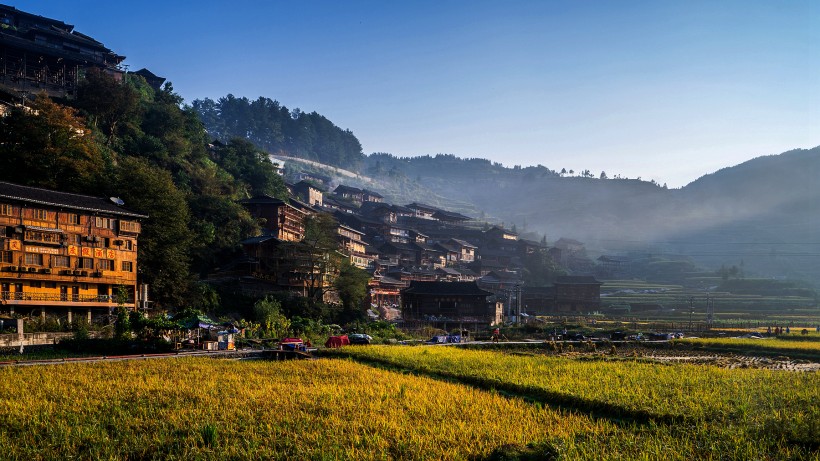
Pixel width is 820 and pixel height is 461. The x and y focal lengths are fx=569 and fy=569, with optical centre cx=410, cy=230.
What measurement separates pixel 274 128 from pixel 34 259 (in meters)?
105

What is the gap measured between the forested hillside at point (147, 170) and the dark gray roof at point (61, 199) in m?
2.80

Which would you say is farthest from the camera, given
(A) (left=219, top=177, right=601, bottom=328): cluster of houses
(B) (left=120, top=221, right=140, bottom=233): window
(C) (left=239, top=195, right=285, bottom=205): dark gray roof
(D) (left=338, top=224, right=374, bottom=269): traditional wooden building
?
(D) (left=338, top=224, right=374, bottom=269): traditional wooden building

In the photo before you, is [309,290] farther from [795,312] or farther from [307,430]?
[795,312]

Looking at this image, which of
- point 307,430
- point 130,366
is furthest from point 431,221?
point 307,430

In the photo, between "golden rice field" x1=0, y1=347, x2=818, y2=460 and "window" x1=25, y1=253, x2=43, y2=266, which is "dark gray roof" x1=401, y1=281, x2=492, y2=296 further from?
"golden rice field" x1=0, y1=347, x2=818, y2=460

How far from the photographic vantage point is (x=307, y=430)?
13797 millimetres

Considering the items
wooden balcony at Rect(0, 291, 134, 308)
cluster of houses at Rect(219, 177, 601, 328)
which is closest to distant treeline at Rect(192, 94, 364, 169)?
cluster of houses at Rect(219, 177, 601, 328)

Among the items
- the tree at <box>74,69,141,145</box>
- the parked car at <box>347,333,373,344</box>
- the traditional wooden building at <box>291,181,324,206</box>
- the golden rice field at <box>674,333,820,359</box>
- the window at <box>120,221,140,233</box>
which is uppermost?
the tree at <box>74,69,141,145</box>

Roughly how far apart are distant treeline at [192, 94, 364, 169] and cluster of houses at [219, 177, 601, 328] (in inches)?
894

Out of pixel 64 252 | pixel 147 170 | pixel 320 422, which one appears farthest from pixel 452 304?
pixel 320 422

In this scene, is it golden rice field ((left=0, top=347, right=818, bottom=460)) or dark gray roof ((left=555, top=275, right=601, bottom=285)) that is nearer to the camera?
golden rice field ((left=0, top=347, right=818, bottom=460))

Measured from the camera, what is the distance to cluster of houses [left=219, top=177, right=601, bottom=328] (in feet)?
166

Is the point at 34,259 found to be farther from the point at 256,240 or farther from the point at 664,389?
the point at 664,389

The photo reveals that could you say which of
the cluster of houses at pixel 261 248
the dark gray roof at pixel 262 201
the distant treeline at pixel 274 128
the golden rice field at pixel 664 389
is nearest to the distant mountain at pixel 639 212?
the distant treeline at pixel 274 128
